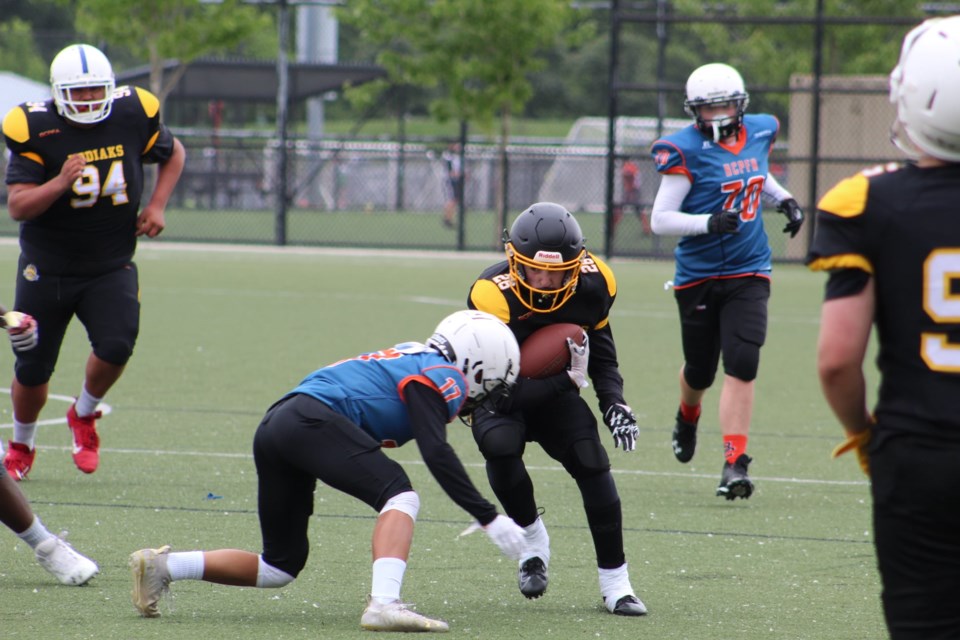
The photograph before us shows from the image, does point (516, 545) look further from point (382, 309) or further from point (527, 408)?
point (382, 309)

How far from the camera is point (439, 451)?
4.28 m

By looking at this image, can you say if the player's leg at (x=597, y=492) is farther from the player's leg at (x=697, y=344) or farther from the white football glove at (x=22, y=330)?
the player's leg at (x=697, y=344)

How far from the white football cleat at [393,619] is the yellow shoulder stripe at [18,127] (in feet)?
10.9

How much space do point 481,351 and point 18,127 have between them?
3.22 meters

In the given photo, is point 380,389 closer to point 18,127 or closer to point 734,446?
point 734,446

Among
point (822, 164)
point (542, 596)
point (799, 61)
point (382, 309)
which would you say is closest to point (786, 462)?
point (542, 596)

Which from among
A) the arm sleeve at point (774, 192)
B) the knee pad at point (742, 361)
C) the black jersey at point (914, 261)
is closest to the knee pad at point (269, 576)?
the black jersey at point (914, 261)

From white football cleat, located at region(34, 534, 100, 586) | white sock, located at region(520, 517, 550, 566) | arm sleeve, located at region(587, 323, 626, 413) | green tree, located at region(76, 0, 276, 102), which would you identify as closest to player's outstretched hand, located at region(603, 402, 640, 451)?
arm sleeve, located at region(587, 323, 626, 413)

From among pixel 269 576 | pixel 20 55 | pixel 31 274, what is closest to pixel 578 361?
pixel 269 576

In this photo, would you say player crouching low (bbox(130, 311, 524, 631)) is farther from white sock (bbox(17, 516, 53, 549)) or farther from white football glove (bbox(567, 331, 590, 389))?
white sock (bbox(17, 516, 53, 549))

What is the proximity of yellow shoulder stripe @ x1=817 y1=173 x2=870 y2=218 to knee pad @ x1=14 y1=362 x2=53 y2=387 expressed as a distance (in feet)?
15.6

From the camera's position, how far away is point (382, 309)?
14.5 meters

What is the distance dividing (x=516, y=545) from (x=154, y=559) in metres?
1.17

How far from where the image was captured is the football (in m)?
4.96
